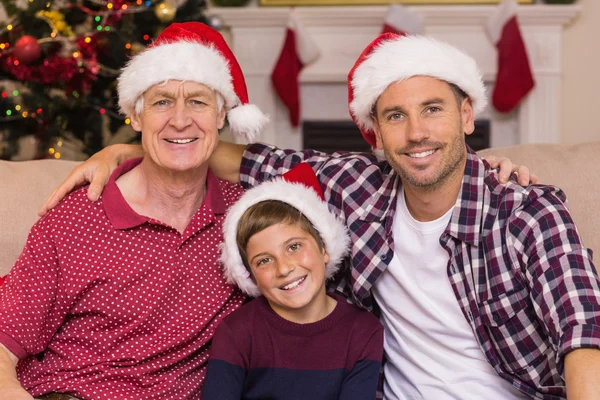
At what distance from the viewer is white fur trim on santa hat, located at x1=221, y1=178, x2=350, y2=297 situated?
1.80 metres

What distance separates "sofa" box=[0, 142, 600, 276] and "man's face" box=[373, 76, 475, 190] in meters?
0.44

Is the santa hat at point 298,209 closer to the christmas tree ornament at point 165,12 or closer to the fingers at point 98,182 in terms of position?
the fingers at point 98,182

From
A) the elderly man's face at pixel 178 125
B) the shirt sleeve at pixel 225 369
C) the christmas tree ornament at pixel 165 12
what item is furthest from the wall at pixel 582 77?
the shirt sleeve at pixel 225 369

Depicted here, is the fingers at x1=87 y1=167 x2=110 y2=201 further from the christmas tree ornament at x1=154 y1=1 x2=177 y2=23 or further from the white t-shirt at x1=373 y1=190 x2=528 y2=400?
the christmas tree ornament at x1=154 y1=1 x2=177 y2=23

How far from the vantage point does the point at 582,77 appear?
4.16 m

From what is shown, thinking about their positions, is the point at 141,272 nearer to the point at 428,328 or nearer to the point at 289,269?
the point at 289,269

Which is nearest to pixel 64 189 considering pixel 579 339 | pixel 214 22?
pixel 579 339

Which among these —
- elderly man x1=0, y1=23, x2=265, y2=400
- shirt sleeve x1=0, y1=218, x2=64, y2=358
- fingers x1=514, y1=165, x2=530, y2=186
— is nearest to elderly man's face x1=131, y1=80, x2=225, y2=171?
elderly man x1=0, y1=23, x2=265, y2=400

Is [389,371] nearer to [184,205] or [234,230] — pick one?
[234,230]

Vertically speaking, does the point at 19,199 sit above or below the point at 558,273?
above

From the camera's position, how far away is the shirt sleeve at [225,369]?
1.69 m

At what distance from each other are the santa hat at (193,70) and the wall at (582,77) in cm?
275

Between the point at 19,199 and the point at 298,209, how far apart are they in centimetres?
84

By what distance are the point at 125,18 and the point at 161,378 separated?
227cm
